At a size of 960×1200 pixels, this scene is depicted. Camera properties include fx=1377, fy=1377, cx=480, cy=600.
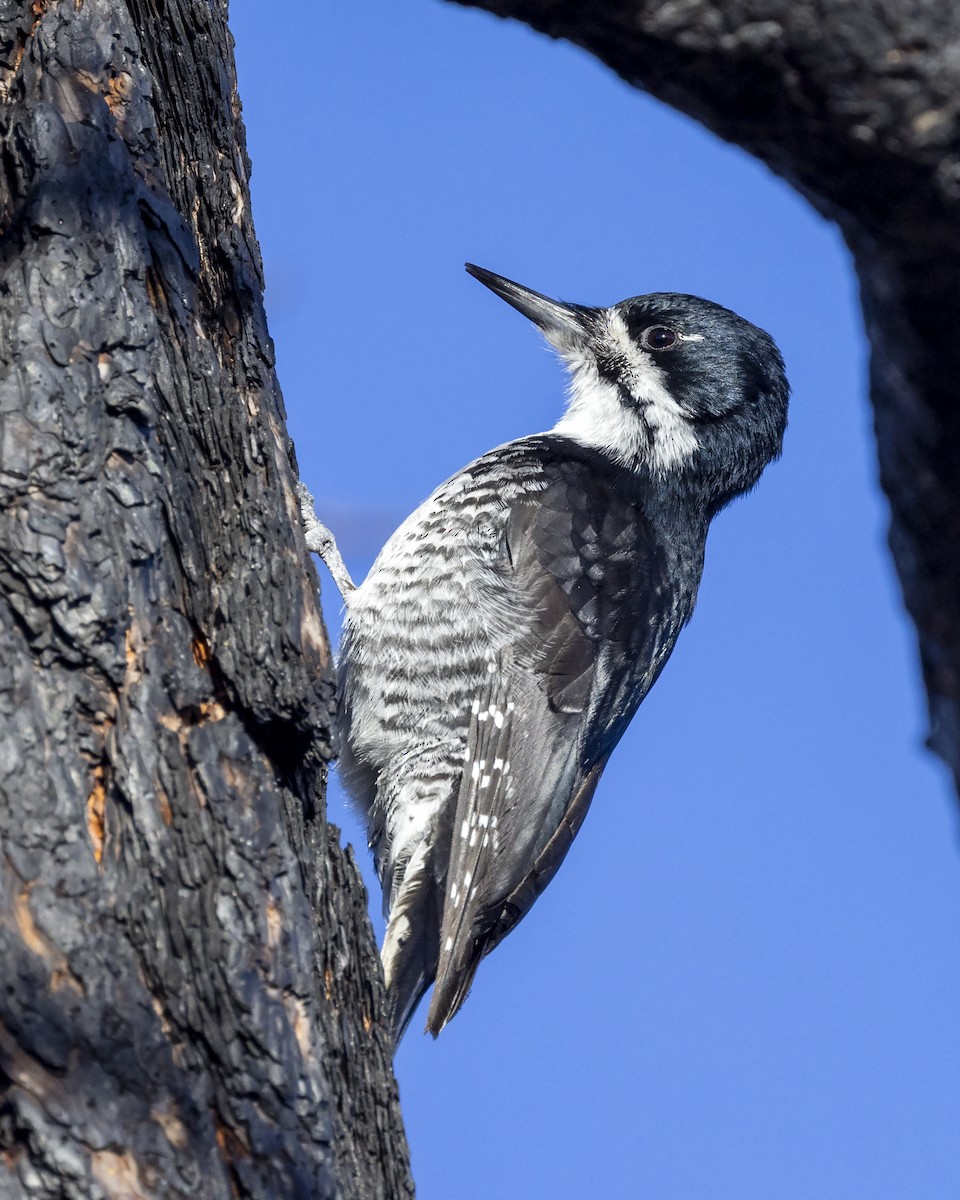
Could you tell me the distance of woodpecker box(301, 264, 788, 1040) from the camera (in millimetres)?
4062

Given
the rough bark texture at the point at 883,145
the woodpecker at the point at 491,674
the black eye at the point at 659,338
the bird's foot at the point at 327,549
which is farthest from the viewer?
the black eye at the point at 659,338

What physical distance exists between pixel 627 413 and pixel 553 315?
0.54 metres

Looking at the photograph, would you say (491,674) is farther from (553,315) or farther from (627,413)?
(553,315)

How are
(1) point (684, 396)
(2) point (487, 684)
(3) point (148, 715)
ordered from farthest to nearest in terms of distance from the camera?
(1) point (684, 396), (2) point (487, 684), (3) point (148, 715)

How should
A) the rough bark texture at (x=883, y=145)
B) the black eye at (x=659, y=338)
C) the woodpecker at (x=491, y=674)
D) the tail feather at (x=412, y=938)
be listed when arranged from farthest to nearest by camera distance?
1. the black eye at (x=659, y=338)
2. the woodpecker at (x=491, y=674)
3. the tail feather at (x=412, y=938)
4. the rough bark texture at (x=883, y=145)

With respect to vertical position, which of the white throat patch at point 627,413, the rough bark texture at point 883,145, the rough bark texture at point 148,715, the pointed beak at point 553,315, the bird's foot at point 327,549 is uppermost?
the pointed beak at point 553,315

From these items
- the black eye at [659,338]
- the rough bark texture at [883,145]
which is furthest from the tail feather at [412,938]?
the rough bark texture at [883,145]

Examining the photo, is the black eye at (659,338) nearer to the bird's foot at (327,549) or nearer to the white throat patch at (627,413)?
the white throat patch at (627,413)

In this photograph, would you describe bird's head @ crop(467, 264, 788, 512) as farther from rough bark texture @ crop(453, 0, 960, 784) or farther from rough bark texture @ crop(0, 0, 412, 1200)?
rough bark texture @ crop(453, 0, 960, 784)

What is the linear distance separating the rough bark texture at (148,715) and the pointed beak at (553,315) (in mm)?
2865

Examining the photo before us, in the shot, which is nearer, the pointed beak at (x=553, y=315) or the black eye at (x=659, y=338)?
the black eye at (x=659, y=338)

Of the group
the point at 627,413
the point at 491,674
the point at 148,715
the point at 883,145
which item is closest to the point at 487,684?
the point at 491,674

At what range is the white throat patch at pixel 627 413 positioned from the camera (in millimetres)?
4941

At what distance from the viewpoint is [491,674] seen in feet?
14.0
